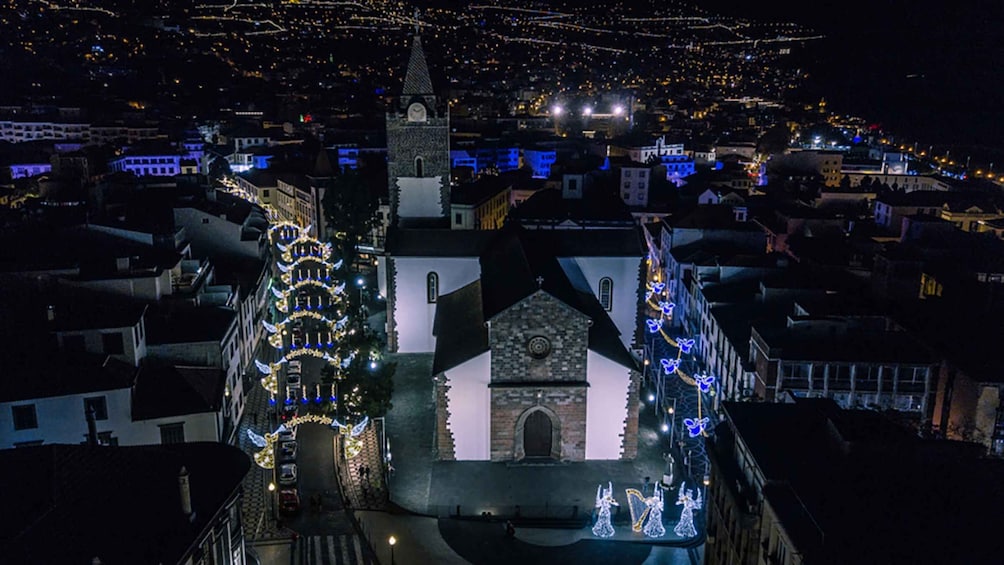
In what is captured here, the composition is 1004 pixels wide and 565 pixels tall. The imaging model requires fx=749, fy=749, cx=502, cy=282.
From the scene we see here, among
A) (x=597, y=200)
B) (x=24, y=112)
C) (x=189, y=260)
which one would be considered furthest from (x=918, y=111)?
(x=24, y=112)

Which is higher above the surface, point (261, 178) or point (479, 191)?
point (479, 191)

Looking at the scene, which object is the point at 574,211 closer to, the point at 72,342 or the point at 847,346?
the point at 847,346

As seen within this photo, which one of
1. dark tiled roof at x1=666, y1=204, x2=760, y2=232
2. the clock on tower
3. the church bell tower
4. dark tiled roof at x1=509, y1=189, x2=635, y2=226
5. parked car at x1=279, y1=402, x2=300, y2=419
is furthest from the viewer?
dark tiled roof at x1=509, y1=189, x2=635, y2=226

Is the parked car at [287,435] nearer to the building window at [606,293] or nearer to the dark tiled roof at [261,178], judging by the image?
the building window at [606,293]

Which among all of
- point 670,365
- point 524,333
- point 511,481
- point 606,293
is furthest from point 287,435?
point 606,293

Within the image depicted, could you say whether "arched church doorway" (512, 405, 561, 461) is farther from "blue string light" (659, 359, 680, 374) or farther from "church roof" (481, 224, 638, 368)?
"blue string light" (659, 359, 680, 374)

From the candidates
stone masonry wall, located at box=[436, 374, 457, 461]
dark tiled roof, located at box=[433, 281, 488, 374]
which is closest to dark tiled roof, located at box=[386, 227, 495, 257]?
dark tiled roof, located at box=[433, 281, 488, 374]
